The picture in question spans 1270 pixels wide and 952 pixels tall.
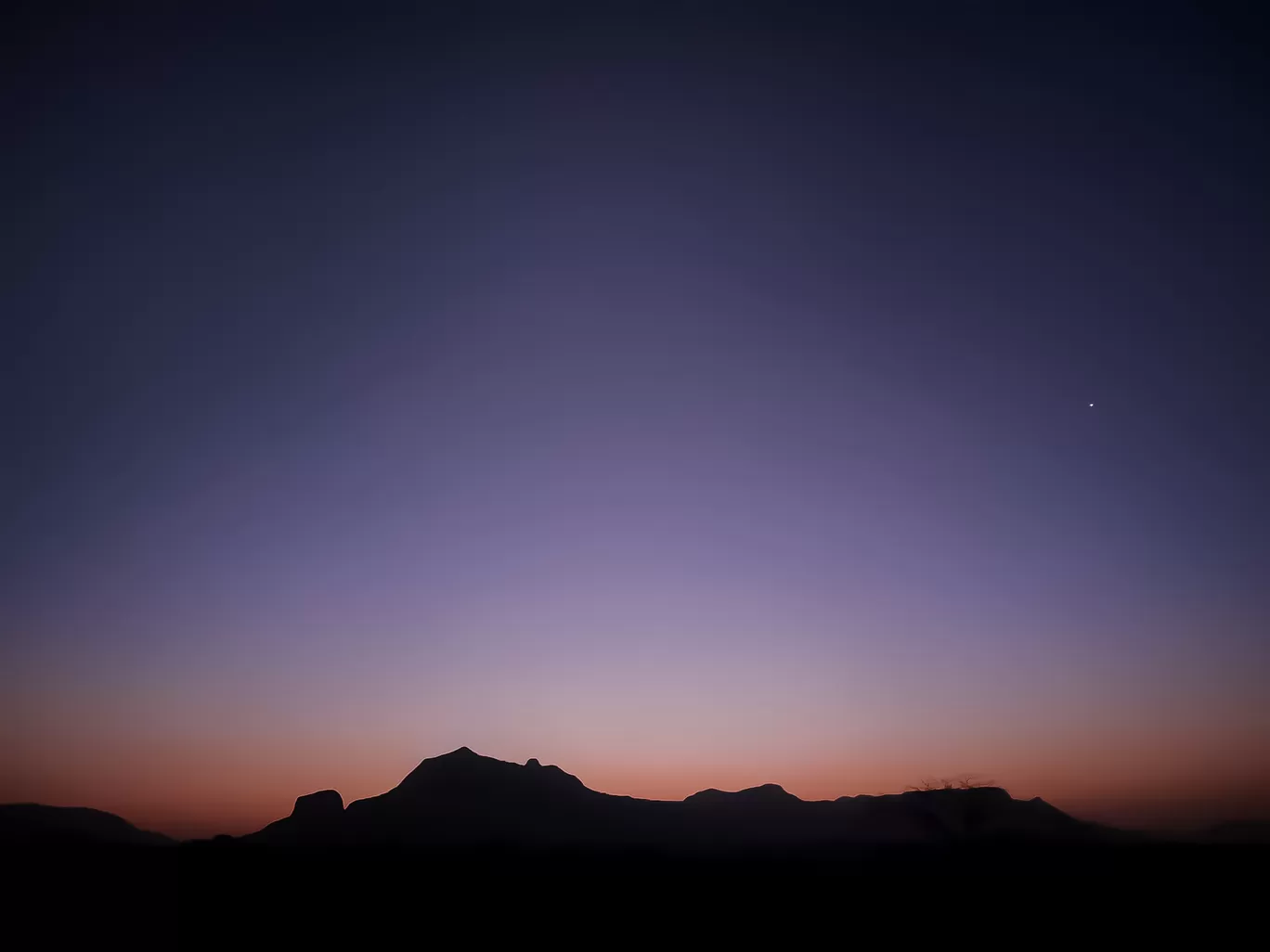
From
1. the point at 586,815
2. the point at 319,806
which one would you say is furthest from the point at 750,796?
the point at 319,806

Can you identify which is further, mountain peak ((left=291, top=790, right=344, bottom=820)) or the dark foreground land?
mountain peak ((left=291, top=790, right=344, bottom=820))

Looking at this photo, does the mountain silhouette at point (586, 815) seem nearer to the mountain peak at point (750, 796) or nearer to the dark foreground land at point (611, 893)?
the mountain peak at point (750, 796)

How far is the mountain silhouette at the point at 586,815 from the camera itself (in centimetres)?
10994

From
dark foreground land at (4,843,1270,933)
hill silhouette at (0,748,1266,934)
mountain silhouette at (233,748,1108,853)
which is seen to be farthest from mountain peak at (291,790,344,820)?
dark foreground land at (4,843,1270,933)

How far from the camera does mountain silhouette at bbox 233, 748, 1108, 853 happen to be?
4328 inches

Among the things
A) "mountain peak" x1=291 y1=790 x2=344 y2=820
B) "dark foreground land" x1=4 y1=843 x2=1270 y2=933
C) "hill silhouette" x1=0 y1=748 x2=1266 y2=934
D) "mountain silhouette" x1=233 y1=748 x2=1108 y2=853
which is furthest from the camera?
"mountain peak" x1=291 y1=790 x2=344 y2=820

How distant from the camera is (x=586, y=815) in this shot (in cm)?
13975

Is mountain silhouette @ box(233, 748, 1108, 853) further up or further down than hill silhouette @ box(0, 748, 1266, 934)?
further up

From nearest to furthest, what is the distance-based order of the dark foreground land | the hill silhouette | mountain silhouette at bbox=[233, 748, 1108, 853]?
the dark foreground land < the hill silhouette < mountain silhouette at bbox=[233, 748, 1108, 853]

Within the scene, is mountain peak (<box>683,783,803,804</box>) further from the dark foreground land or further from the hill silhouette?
the dark foreground land

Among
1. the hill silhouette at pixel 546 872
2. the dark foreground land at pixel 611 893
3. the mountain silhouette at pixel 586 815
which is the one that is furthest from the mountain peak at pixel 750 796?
the dark foreground land at pixel 611 893

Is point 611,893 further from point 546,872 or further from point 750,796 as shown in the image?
point 750,796

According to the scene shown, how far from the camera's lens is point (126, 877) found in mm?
50406

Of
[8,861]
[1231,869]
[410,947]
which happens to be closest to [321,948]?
[410,947]
